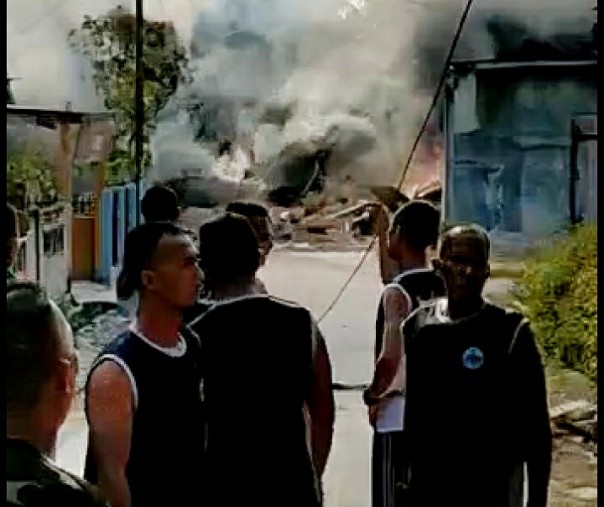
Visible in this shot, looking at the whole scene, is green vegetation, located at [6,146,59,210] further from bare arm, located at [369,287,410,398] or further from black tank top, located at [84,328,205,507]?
bare arm, located at [369,287,410,398]

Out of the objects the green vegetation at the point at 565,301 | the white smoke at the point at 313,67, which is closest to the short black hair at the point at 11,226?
the white smoke at the point at 313,67

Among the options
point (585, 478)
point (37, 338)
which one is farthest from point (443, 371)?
point (37, 338)

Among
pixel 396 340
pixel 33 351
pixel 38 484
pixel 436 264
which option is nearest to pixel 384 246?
pixel 396 340

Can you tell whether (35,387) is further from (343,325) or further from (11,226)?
(343,325)

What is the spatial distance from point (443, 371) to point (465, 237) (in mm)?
199

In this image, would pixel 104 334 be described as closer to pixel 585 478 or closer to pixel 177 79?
pixel 177 79

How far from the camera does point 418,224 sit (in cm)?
199

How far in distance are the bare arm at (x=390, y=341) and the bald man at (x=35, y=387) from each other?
853 mm

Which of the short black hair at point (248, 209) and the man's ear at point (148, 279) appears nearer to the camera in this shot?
the man's ear at point (148, 279)

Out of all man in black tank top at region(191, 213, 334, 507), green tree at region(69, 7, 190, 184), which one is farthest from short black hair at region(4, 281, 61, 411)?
green tree at region(69, 7, 190, 184)

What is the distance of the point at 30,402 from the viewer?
110 centimetres

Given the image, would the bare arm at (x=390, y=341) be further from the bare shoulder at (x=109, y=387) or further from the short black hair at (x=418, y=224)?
the bare shoulder at (x=109, y=387)

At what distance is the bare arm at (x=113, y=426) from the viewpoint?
1.37 m

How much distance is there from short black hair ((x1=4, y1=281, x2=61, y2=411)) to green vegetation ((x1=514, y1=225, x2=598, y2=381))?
98cm
